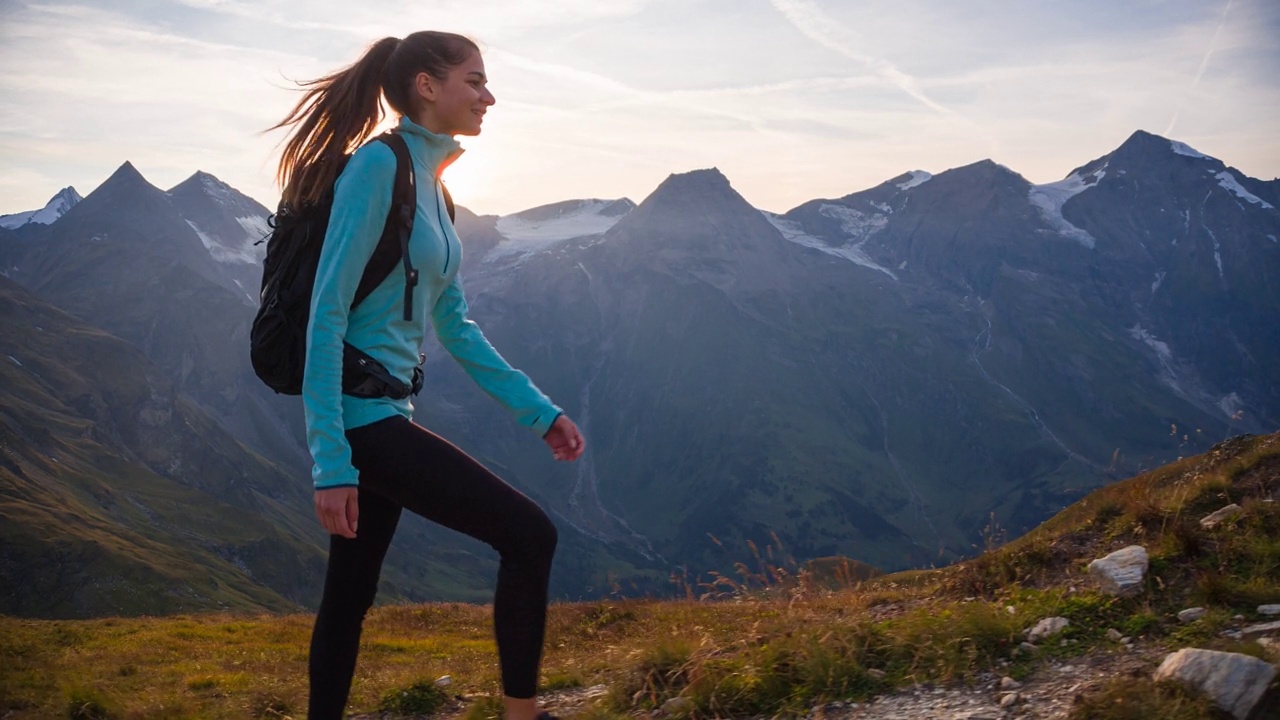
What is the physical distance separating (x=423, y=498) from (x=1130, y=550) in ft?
19.0

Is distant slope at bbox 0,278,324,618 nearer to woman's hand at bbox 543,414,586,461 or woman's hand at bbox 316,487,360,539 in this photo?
woman's hand at bbox 543,414,586,461

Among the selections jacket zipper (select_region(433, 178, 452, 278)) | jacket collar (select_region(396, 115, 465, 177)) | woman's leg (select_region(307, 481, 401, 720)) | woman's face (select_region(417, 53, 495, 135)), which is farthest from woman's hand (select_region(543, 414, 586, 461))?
woman's face (select_region(417, 53, 495, 135))

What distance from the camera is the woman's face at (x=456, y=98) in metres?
4.92

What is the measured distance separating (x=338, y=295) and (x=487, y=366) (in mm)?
1392

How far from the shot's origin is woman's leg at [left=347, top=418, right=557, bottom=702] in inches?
173

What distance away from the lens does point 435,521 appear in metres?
4.47

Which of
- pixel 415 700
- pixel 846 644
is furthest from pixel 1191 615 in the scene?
pixel 415 700

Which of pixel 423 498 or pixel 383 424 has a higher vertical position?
pixel 383 424

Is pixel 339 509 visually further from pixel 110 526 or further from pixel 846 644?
pixel 110 526

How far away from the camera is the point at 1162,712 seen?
14.8 ft

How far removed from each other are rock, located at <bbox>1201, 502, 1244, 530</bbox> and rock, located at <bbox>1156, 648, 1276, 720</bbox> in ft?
10.9

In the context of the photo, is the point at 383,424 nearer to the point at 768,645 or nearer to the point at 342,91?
the point at 342,91

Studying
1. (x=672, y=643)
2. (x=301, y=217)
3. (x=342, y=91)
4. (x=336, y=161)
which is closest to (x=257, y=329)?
(x=301, y=217)

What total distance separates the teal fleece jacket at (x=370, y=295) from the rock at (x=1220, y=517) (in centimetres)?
613
